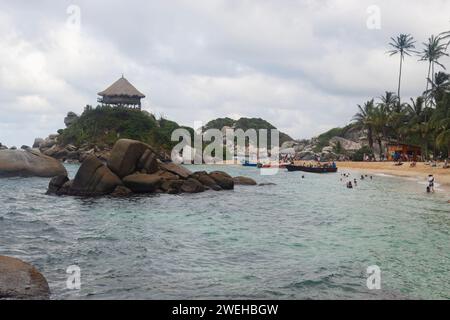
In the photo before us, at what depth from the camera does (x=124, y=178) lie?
32.0 metres

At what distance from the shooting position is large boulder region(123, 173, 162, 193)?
31861 millimetres

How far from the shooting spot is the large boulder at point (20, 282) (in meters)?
9.05

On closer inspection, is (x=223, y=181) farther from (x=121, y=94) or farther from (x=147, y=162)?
(x=121, y=94)

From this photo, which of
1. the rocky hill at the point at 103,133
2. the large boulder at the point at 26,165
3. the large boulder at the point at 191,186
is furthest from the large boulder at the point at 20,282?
the rocky hill at the point at 103,133

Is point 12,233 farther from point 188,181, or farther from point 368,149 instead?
point 368,149

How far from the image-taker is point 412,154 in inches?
3342

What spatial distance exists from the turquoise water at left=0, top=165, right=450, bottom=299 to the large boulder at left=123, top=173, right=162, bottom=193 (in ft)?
7.66

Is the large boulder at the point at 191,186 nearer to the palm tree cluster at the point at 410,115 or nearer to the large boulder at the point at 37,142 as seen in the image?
the palm tree cluster at the point at 410,115

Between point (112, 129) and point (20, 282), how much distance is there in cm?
8870

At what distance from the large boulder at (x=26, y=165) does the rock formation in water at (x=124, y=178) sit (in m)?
11.9

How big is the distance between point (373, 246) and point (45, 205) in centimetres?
1916

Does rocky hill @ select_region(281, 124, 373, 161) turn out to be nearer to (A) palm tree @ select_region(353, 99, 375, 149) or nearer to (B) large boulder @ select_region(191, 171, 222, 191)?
(A) palm tree @ select_region(353, 99, 375, 149)

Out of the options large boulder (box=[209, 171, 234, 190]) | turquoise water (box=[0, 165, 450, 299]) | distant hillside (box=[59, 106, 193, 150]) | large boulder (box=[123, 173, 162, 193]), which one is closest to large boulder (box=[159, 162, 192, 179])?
large boulder (box=[209, 171, 234, 190])
